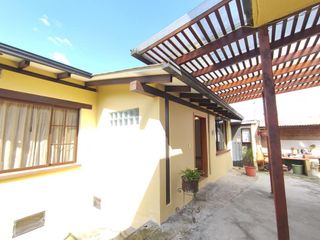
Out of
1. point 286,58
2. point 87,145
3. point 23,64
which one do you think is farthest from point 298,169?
point 23,64

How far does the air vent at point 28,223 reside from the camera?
3.28m

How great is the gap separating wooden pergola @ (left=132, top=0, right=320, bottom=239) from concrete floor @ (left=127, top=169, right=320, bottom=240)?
1018 mm

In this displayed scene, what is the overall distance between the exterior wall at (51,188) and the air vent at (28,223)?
86 mm

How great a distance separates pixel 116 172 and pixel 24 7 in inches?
270

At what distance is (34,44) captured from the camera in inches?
329

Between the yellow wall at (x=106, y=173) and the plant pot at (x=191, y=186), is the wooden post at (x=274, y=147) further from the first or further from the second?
the yellow wall at (x=106, y=173)

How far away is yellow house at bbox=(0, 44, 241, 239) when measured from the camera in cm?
323

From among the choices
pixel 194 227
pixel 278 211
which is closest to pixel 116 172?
pixel 194 227

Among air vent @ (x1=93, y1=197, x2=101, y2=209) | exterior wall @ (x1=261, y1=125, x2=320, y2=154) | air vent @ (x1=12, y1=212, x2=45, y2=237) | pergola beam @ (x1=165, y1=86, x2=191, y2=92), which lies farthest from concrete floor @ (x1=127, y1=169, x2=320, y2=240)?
exterior wall @ (x1=261, y1=125, x2=320, y2=154)

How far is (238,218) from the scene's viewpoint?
368 centimetres

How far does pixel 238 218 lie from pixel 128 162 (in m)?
2.78

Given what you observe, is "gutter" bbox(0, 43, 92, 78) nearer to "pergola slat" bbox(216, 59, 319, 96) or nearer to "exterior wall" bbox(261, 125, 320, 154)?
"pergola slat" bbox(216, 59, 319, 96)

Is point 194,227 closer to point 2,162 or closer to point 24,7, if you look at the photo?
point 2,162

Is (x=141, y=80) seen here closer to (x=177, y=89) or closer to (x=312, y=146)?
(x=177, y=89)
